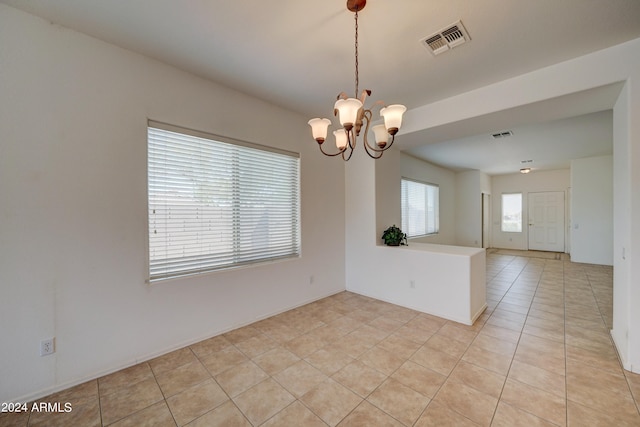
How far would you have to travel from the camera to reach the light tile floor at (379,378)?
5.48 feet

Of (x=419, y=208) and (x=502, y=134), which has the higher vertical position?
(x=502, y=134)

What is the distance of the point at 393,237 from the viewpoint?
12.8 feet

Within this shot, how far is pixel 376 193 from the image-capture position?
12.9ft

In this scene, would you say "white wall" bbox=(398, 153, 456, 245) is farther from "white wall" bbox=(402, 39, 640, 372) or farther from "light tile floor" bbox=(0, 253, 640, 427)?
"light tile floor" bbox=(0, 253, 640, 427)

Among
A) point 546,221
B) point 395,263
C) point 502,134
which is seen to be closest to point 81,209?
point 395,263

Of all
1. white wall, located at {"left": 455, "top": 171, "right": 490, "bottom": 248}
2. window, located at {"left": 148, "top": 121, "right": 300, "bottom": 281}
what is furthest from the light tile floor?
white wall, located at {"left": 455, "top": 171, "right": 490, "bottom": 248}

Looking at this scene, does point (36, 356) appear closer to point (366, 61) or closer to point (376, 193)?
point (366, 61)

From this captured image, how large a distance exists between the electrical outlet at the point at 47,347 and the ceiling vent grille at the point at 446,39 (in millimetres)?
3832

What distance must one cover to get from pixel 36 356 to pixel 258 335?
175 cm

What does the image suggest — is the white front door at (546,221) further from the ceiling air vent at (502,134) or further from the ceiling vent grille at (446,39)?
the ceiling vent grille at (446,39)

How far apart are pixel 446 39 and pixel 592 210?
7081mm

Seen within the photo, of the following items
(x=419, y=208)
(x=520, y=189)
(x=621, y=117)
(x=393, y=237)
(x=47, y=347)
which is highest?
(x=621, y=117)

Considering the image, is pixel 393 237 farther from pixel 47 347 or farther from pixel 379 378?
pixel 47 347

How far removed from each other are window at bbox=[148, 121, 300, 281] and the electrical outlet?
0.75 meters
